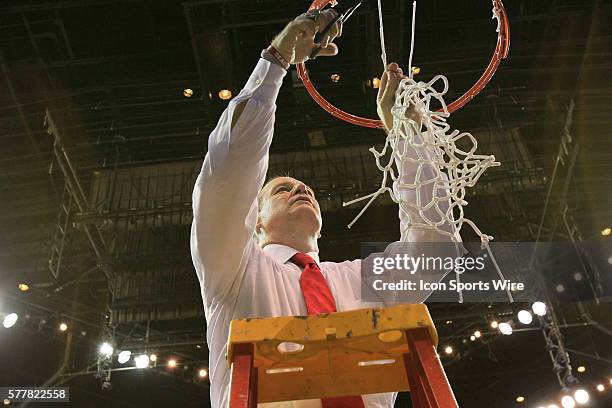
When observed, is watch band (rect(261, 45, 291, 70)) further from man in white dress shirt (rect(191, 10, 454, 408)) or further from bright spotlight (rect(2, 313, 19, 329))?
bright spotlight (rect(2, 313, 19, 329))

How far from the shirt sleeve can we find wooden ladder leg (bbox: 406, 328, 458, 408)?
0.43 metres

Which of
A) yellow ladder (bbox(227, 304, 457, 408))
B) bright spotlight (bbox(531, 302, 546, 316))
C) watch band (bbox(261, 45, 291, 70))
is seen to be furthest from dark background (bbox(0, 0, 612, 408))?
yellow ladder (bbox(227, 304, 457, 408))

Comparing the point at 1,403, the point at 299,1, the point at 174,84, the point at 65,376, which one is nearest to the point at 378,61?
the point at 299,1

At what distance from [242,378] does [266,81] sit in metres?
0.63

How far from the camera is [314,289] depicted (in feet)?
4.33

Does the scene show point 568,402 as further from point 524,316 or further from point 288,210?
point 288,210

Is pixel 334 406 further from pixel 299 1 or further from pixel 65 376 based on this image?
pixel 65 376

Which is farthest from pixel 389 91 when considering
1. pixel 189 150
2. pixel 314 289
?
pixel 189 150

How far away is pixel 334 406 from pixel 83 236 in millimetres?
4403

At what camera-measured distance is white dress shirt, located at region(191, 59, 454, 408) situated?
1.17 m

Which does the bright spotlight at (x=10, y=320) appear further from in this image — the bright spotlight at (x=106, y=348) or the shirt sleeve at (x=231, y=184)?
the shirt sleeve at (x=231, y=184)

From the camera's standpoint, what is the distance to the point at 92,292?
5.70 meters

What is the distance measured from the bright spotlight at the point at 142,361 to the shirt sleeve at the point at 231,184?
4290mm

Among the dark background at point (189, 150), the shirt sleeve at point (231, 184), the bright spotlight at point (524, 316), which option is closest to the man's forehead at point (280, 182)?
the shirt sleeve at point (231, 184)
